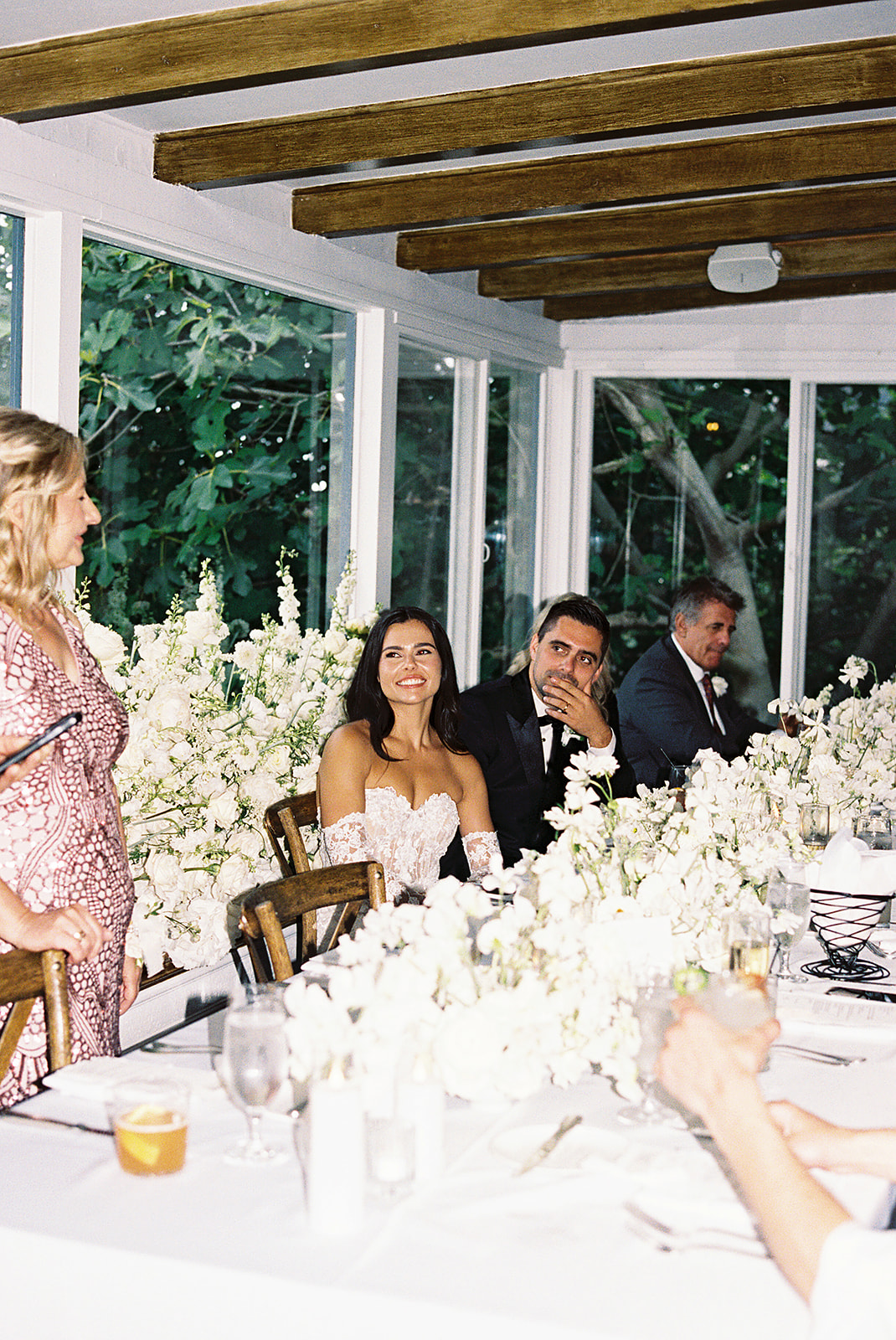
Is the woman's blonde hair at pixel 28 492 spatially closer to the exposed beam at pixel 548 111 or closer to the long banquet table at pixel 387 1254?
the long banquet table at pixel 387 1254

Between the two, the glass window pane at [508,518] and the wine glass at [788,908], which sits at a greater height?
the glass window pane at [508,518]

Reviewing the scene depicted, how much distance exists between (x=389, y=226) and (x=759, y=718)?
3137 mm

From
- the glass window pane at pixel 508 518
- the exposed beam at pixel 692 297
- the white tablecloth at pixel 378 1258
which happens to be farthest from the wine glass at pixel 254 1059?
the exposed beam at pixel 692 297

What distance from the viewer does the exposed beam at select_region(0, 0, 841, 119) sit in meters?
2.65

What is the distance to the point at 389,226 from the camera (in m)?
4.39

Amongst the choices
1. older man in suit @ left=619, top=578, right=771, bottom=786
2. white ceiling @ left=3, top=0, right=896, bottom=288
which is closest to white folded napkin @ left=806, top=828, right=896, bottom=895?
white ceiling @ left=3, top=0, right=896, bottom=288

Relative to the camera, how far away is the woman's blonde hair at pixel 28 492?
2316mm

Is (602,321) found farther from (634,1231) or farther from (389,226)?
(634,1231)

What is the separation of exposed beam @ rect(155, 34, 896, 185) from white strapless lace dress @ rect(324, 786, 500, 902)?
1.62 m

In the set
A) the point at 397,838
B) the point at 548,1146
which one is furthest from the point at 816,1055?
the point at 397,838

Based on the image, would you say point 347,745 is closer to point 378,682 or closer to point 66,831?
point 378,682

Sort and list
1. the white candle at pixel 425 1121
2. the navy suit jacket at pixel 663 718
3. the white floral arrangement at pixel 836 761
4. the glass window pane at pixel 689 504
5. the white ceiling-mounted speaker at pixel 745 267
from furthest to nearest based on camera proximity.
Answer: the glass window pane at pixel 689 504 → the navy suit jacket at pixel 663 718 → the white ceiling-mounted speaker at pixel 745 267 → the white floral arrangement at pixel 836 761 → the white candle at pixel 425 1121

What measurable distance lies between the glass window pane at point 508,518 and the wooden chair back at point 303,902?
3435 millimetres

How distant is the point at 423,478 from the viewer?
5.64m
